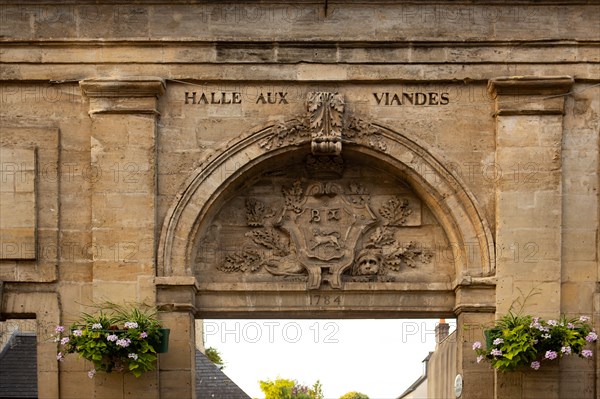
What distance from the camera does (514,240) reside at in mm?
15695

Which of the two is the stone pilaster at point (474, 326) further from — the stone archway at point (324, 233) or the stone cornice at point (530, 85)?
the stone cornice at point (530, 85)

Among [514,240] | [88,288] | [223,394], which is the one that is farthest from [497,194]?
[223,394]

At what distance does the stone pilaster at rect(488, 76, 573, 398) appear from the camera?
A: 15.6 m

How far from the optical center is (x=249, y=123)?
16.0 metres

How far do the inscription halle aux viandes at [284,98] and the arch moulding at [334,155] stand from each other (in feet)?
1.04

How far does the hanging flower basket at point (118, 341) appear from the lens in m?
14.9

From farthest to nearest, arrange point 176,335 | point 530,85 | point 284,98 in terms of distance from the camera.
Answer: point 284,98 < point 530,85 < point 176,335

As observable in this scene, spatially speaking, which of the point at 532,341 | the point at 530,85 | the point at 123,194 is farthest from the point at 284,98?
the point at 532,341

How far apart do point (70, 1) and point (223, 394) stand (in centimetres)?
1139

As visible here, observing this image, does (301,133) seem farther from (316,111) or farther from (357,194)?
(357,194)

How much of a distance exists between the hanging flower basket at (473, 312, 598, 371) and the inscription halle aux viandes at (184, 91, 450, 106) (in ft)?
8.95

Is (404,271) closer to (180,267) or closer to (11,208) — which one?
(180,267)

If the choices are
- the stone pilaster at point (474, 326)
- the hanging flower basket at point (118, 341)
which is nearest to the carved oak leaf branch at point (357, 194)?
the stone pilaster at point (474, 326)

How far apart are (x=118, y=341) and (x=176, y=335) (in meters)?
0.98
